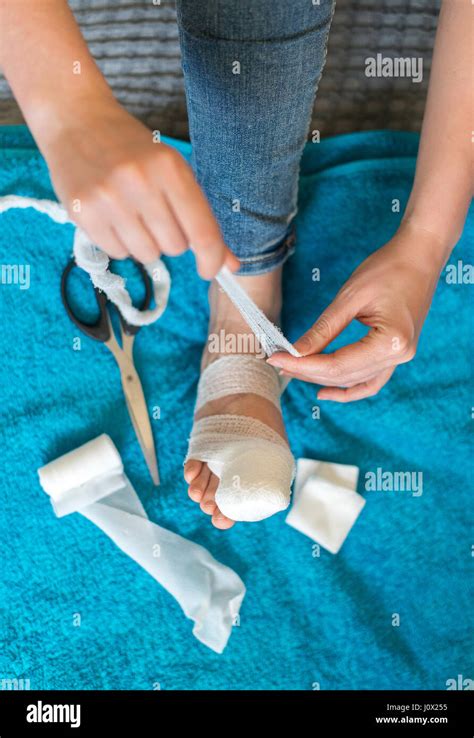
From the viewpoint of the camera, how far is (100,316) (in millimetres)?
765

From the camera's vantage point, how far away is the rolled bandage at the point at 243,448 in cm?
59

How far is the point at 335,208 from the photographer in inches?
32.8

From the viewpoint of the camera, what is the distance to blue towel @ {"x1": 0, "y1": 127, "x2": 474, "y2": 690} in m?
0.74

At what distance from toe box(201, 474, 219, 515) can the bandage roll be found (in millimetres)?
125

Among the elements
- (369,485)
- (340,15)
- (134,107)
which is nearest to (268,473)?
(369,485)

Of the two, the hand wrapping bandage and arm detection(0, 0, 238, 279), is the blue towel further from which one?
arm detection(0, 0, 238, 279)

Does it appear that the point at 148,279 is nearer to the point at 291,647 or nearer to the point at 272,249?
the point at 272,249

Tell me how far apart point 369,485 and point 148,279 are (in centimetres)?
37

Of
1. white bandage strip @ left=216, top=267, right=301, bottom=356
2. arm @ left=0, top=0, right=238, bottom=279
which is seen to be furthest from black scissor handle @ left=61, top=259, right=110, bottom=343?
arm @ left=0, top=0, right=238, bottom=279

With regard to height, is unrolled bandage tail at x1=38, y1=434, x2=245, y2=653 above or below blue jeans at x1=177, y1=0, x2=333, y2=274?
below

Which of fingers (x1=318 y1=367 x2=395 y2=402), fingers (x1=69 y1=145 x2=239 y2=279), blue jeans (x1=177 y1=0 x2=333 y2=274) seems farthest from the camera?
fingers (x1=318 y1=367 x2=395 y2=402)

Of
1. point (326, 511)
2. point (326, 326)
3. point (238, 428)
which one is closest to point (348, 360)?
point (326, 326)

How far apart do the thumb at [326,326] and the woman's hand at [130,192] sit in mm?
226

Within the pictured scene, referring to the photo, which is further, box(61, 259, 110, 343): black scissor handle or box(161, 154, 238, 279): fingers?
box(61, 259, 110, 343): black scissor handle
